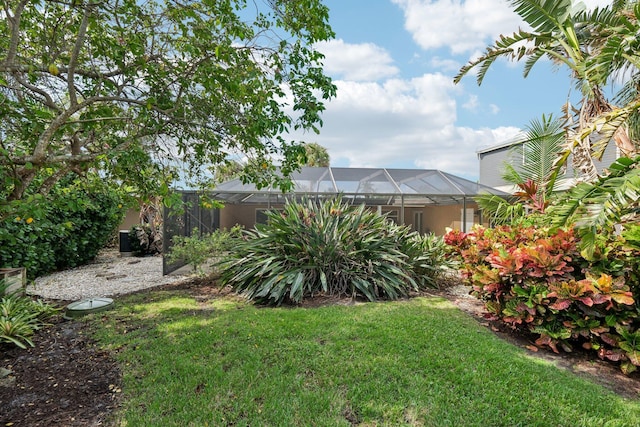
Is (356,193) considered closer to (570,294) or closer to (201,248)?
(201,248)

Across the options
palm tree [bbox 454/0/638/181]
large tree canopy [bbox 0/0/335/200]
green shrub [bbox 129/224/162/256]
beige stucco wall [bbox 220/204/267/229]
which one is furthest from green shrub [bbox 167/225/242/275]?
palm tree [bbox 454/0/638/181]

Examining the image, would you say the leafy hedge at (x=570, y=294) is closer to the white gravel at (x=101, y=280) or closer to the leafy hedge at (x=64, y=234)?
the leafy hedge at (x=64, y=234)

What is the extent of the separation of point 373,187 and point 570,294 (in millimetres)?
7393

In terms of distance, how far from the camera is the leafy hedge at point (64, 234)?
467 centimetres

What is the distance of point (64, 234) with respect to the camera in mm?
7004

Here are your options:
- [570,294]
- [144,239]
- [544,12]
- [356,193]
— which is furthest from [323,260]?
[144,239]

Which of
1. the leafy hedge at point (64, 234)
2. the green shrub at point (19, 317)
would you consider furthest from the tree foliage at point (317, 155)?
the green shrub at point (19, 317)

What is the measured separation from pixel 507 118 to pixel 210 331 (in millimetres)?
8394

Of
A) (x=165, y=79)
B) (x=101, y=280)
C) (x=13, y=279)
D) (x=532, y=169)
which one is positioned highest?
(x=165, y=79)

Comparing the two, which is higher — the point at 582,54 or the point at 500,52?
the point at 500,52

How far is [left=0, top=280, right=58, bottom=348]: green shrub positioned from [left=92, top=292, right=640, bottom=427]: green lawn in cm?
91

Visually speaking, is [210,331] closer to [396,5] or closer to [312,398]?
[312,398]

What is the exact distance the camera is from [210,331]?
4.01 metres

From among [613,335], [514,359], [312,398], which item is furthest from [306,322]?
[613,335]
